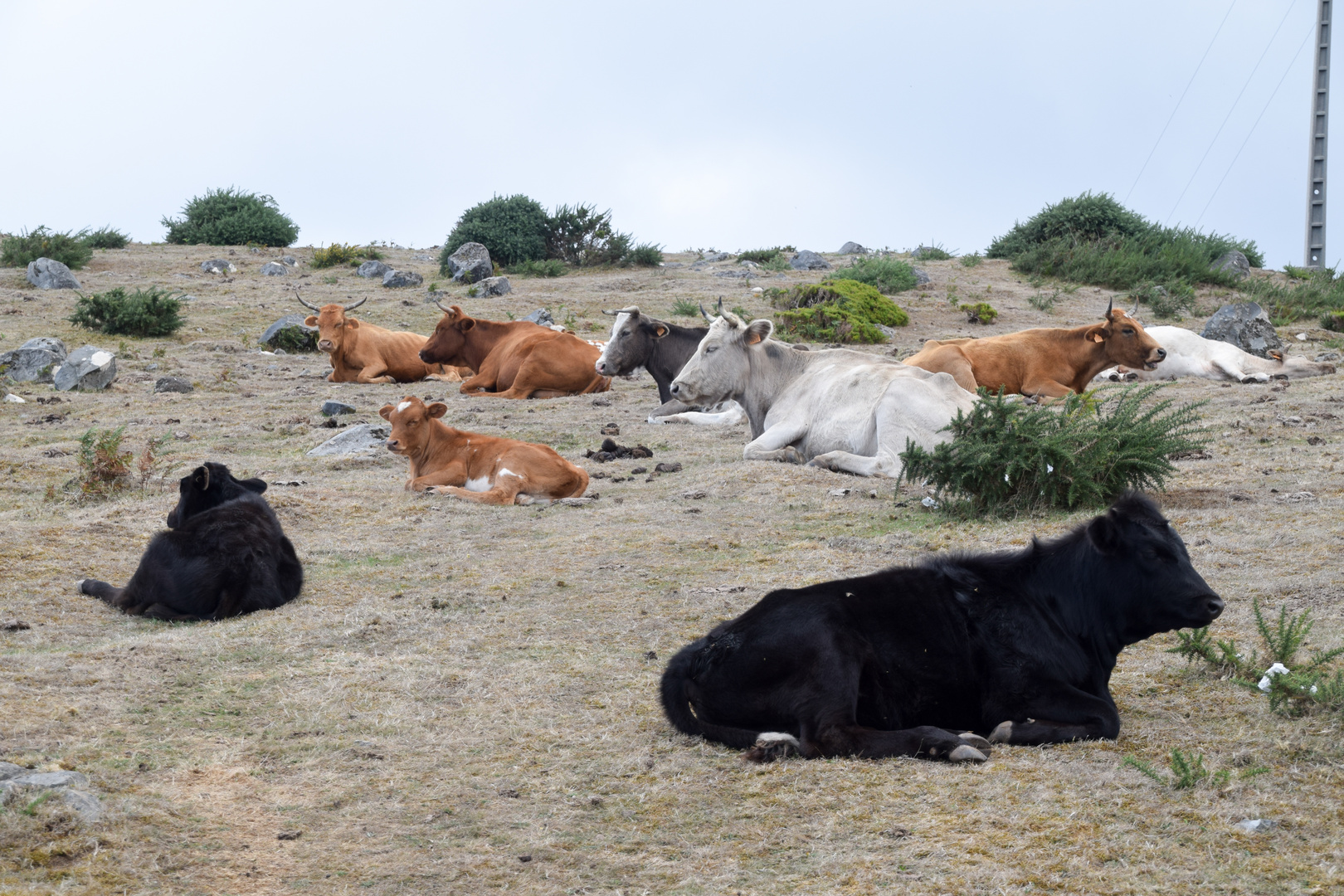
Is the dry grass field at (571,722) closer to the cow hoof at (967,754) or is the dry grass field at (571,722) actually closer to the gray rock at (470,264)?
the cow hoof at (967,754)

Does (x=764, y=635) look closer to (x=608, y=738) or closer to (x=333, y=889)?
(x=608, y=738)

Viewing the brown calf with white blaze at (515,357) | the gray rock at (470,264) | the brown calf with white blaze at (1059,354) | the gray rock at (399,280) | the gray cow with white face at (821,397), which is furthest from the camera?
the gray rock at (470,264)

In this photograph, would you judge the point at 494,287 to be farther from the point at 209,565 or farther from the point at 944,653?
the point at 944,653

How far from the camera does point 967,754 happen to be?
4.29m

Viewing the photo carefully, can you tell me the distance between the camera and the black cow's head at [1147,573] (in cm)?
466

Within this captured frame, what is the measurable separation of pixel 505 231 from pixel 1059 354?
19.2 m

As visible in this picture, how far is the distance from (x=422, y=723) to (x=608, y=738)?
2.62ft

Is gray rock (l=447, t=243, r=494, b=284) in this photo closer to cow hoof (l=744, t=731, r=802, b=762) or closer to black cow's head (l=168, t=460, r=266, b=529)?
black cow's head (l=168, t=460, r=266, b=529)

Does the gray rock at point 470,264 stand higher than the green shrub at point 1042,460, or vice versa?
the gray rock at point 470,264

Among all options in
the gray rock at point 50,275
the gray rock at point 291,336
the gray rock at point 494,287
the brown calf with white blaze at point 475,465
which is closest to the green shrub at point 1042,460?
the brown calf with white blaze at point 475,465

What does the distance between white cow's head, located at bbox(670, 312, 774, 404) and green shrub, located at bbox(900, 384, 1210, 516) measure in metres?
3.46

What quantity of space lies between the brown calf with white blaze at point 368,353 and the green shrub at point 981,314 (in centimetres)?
1030

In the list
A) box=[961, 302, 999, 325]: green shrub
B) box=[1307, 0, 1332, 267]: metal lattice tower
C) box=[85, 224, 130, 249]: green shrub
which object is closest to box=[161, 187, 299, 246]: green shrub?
box=[85, 224, 130, 249]: green shrub

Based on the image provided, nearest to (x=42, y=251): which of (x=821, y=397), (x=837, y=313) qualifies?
(x=837, y=313)
